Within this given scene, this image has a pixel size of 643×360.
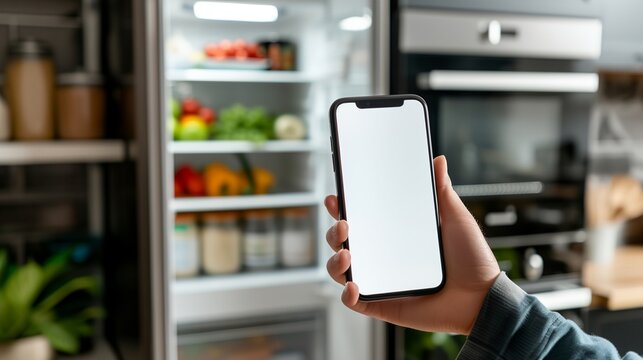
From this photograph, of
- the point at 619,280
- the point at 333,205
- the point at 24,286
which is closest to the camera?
the point at 333,205

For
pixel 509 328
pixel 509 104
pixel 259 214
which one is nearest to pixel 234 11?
pixel 259 214

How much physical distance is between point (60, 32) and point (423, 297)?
152 centimetres

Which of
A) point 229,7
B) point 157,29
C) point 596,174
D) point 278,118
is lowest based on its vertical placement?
point 596,174

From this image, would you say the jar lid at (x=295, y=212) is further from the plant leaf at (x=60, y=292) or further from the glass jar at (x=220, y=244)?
the plant leaf at (x=60, y=292)

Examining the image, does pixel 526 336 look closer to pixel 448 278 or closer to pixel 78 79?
pixel 448 278

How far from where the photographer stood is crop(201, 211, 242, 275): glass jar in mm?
2113

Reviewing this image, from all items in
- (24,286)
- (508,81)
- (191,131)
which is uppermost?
(508,81)

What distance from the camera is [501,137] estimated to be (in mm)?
1794

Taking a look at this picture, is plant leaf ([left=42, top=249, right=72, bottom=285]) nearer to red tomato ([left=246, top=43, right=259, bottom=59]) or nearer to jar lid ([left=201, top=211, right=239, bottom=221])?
jar lid ([left=201, top=211, right=239, bottom=221])

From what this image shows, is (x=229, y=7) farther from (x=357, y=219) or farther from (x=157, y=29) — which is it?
(x=357, y=219)

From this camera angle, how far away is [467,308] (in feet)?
2.49

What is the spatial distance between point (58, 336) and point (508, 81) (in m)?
1.25

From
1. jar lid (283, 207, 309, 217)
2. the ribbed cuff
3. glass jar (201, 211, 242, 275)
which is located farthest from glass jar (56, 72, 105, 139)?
the ribbed cuff

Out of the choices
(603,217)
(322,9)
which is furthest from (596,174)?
(322,9)
